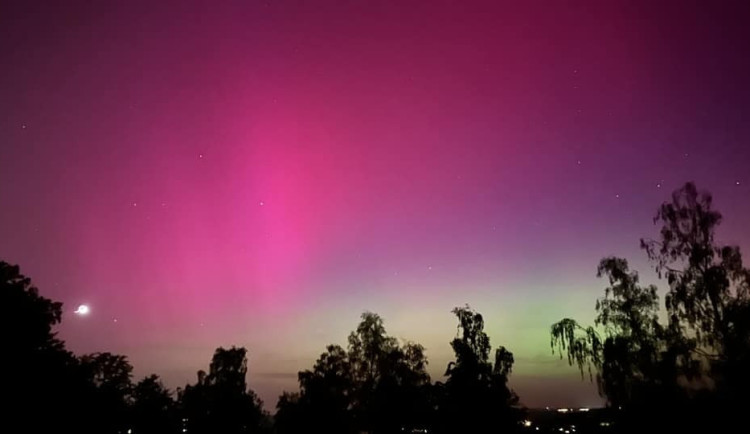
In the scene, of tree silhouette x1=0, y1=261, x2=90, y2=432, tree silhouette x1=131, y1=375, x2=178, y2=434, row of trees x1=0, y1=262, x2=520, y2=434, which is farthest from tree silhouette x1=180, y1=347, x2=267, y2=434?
tree silhouette x1=0, y1=261, x2=90, y2=432

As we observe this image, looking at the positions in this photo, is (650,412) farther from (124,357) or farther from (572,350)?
(124,357)

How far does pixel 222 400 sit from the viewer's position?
156ft

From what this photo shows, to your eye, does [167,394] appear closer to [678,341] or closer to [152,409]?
[152,409]

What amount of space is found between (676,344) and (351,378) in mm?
27321

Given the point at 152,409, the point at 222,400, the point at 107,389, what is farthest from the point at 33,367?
the point at 222,400

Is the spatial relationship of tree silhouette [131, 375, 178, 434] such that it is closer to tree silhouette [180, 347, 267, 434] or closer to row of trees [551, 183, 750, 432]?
tree silhouette [180, 347, 267, 434]

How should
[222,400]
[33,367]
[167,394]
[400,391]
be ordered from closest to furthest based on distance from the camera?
[33,367]
[400,391]
[167,394]
[222,400]

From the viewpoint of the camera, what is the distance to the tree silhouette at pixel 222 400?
45406mm

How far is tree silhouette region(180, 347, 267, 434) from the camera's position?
4541cm

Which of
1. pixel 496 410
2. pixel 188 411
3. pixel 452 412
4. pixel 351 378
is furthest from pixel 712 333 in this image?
pixel 188 411

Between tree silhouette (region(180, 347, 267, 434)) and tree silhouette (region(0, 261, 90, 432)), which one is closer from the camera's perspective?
tree silhouette (region(0, 261, 90, 432))

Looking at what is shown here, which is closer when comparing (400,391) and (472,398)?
(472,398)

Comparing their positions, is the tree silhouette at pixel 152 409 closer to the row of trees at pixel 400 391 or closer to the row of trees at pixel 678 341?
the row of trees at pixel 400 391

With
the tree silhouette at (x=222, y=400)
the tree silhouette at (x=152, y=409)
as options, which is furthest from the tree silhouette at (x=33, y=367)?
the tree silhouette at (x=222, y=400)
